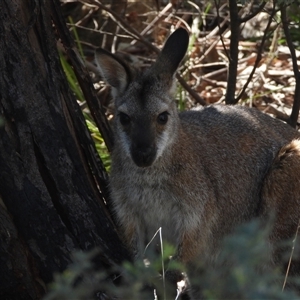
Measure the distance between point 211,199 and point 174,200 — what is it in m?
0.27

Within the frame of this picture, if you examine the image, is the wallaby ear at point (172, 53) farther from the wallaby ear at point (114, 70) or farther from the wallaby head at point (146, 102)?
the wallaby ear at point (114, 70)

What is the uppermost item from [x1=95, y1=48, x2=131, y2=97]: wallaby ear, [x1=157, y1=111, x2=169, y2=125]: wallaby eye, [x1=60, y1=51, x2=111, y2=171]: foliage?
[x1=95, y1=48, x2=131, y2=97]: wallaby ear

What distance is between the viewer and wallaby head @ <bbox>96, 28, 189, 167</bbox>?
4.21 m

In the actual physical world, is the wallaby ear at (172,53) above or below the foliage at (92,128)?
above

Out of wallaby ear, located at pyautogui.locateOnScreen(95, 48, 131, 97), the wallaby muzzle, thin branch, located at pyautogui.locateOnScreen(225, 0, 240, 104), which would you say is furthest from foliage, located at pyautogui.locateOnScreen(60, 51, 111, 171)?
the wallaby muzzle

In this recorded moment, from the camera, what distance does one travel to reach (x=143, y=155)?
415cm

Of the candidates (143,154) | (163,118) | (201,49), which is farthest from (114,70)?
(201,49)

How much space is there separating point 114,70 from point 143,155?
600mm

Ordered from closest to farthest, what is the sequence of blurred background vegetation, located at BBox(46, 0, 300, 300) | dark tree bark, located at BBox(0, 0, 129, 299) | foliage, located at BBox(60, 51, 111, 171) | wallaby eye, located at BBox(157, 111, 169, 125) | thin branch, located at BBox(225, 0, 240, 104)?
dark tree bark, located at BBox(0, 0, 129, 299), wallaby eye, located at BBox(157, 111, 169, 125), thin branch, located at BBox(225, 0, 240, 104), foliage, located at BBox(60, 51, 111, 171), blurred background vegetation, located at BBox(46, 0, 300, 300)

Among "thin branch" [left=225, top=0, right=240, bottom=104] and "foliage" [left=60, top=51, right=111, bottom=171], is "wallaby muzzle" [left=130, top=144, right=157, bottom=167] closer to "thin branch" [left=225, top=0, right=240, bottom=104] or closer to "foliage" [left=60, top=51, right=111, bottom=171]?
"thin branch" [left=225, top=0, right=240, bottom=104]

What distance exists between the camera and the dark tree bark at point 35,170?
415 centimetres

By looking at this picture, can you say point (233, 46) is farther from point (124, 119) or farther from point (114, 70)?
point (124, 119)

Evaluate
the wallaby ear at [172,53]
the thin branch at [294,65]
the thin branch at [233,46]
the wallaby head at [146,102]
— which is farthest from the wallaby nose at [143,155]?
the thin branch at [294,65]

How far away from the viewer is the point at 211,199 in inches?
179
